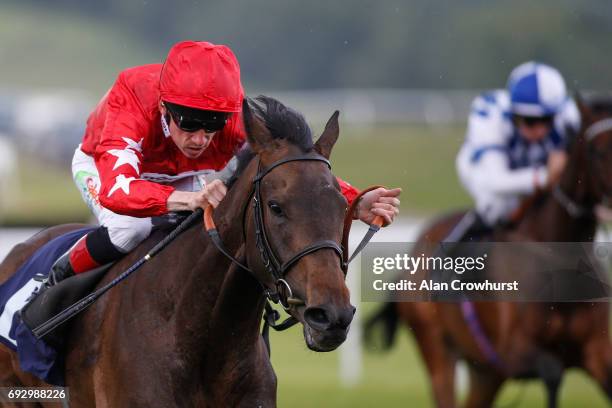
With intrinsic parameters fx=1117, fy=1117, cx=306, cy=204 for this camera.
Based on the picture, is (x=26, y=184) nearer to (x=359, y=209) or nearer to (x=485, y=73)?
(x=485, y=73)

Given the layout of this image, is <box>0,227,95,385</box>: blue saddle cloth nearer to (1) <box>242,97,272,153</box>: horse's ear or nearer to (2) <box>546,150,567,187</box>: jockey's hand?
(1) <box>242,97,272,153</box>: horse's ear

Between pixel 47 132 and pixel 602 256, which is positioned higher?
pixel 47 132

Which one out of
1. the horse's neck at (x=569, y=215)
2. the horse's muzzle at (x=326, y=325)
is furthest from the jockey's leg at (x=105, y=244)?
the horse's neck at (x=569, y=215)

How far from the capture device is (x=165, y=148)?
374cm

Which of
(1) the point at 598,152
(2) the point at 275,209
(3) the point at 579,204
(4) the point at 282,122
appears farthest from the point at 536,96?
(2) the point at 275,209

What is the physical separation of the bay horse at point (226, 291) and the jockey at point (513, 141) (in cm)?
342

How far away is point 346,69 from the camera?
2828 cm

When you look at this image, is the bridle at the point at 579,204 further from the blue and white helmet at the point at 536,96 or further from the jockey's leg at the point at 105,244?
the jockey's leg at the point at 105,244

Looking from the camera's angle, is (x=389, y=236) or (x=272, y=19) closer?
(x=389, y=236)

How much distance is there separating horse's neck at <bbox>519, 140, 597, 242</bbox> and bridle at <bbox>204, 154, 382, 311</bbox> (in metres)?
3.15

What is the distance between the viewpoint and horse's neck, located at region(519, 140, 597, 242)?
616 cm

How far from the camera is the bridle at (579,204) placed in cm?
612

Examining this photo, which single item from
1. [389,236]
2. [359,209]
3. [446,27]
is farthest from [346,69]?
[359,209]

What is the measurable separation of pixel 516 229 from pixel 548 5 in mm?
19768
